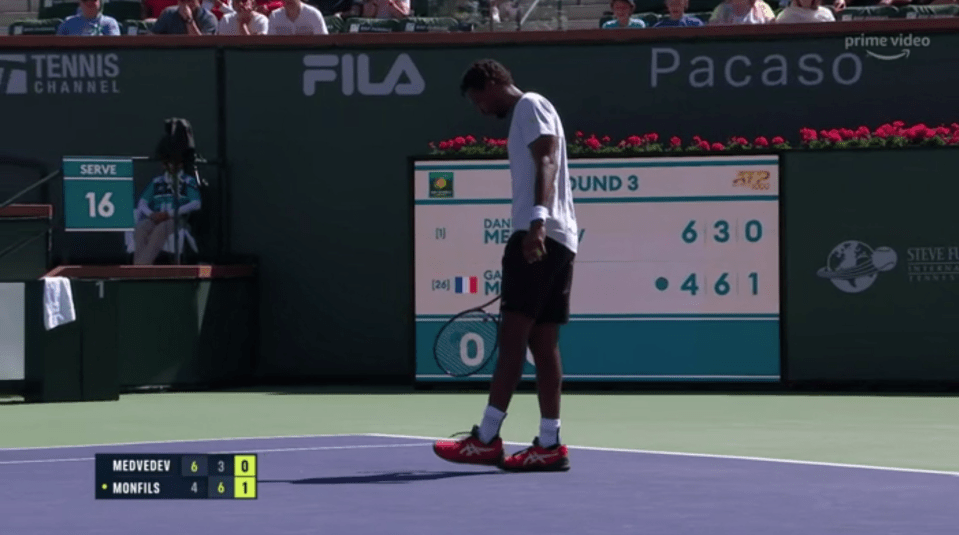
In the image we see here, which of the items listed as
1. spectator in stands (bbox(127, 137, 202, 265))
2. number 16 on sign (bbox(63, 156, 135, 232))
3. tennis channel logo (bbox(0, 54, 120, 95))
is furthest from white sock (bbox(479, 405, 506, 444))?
tennis channel logo (bbox(0, 54, 120, 95))

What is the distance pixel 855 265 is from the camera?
15586mm

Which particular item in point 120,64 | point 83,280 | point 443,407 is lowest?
point 443,407

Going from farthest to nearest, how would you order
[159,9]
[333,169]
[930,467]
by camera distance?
[159,9]
[333,169]
[930,467]

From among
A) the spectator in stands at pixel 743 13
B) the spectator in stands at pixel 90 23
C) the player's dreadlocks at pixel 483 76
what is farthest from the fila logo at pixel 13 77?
the player's dreadlocks at pixel 483 76

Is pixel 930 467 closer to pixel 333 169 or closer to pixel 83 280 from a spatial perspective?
pixel 83 280

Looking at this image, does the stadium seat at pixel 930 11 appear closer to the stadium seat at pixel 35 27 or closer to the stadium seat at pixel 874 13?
the stadium seat at pixel 874 13

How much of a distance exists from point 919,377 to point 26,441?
7.44m

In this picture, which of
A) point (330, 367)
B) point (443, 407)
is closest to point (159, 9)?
point (330, 367)

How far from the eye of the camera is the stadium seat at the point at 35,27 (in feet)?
67.9

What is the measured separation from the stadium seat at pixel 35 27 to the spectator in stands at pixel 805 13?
795cm

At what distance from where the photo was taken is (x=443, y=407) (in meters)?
14.4

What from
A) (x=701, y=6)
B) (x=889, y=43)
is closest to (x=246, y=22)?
(x=701, y=6)
